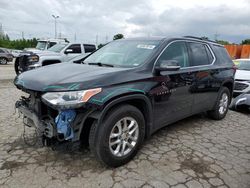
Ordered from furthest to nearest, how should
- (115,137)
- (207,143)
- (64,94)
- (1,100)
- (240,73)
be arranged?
1. (240,73)
2. (1,100)
3. (207,143)
4. (115,137)
5. (64,94)

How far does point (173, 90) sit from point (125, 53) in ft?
3.20

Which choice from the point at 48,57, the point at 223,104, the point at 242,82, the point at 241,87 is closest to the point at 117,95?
the point at 223,104

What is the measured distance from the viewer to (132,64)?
3426mm

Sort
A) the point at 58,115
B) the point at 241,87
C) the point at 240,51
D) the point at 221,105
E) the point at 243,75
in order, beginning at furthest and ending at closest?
the point at 240,51 → the point at 243,75 → the point at 241,87 → the point at 221,105 → the point at 58,115

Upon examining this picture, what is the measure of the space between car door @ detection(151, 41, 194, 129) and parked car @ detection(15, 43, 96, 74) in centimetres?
437

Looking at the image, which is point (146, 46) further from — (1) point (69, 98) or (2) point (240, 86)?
(2) point (240, 86)

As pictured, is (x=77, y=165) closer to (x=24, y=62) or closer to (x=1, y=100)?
(x=1, y=100)

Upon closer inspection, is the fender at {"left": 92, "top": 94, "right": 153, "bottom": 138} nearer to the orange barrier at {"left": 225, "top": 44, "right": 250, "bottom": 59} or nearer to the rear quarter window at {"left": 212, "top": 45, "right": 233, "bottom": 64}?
the rear quarter window at {"left": 212, "top": 45, "right": 233, "bottom": 64}

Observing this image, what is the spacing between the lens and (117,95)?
2.83m

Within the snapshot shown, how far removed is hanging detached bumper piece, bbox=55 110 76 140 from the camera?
8.80ft

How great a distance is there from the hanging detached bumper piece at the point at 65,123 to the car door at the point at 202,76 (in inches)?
92.7

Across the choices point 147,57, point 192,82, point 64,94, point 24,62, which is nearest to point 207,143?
point 192,82

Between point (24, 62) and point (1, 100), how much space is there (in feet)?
7.65

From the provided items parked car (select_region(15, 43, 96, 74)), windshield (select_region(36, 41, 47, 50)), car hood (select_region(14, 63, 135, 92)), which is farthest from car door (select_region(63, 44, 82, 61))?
car hood (select_region(14, 63, 135, 92))
